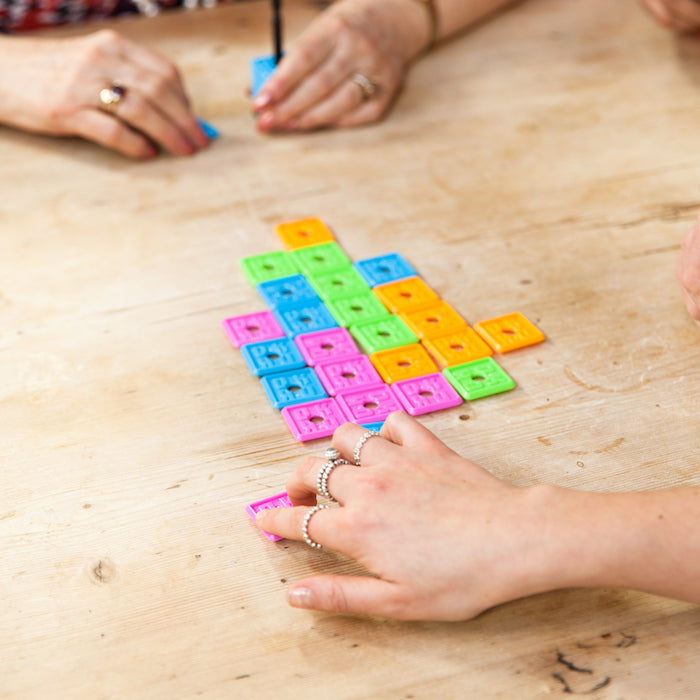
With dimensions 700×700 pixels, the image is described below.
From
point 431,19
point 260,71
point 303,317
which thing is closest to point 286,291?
point 303,317

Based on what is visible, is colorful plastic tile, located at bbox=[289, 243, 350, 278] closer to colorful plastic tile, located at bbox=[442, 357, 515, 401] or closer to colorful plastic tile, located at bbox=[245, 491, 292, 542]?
colorful plastic tile, located at bbox=[442, 357, 515, 401]

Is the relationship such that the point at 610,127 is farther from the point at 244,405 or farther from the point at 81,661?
the point at 81,661

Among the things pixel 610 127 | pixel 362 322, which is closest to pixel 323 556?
pixel 362 322

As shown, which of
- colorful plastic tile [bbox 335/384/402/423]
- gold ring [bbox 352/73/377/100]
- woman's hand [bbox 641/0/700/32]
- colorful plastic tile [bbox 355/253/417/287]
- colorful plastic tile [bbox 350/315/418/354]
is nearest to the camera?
colorful plastic tile [bbox 335/384/402/423]

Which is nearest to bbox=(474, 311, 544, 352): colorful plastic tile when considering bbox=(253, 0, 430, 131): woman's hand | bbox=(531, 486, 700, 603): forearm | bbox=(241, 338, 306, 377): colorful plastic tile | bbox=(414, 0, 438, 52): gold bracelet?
bbox=(241, 338, 306, 377): colorful plastic tile

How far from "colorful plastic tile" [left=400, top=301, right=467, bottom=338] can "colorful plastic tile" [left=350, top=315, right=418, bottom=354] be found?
10 mm

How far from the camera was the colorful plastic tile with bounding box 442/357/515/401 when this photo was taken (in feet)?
3.15

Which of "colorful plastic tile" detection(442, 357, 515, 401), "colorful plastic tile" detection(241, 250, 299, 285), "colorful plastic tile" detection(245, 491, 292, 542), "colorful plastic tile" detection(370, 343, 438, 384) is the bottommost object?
"colorful plastic tile" detection(241, 250, 299, 285)

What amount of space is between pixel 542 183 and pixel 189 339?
63cm

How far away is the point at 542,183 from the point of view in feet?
4.37

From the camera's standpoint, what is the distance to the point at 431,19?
1.66m

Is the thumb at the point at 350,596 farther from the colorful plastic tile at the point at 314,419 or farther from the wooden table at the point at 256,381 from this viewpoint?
the colorful plastic tile at the point at 314,419

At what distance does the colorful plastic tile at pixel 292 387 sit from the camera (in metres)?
0.96

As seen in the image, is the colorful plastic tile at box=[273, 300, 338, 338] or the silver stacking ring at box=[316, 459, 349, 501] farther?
the colorful plastic tile at box=[273, 300, 338, 338]
